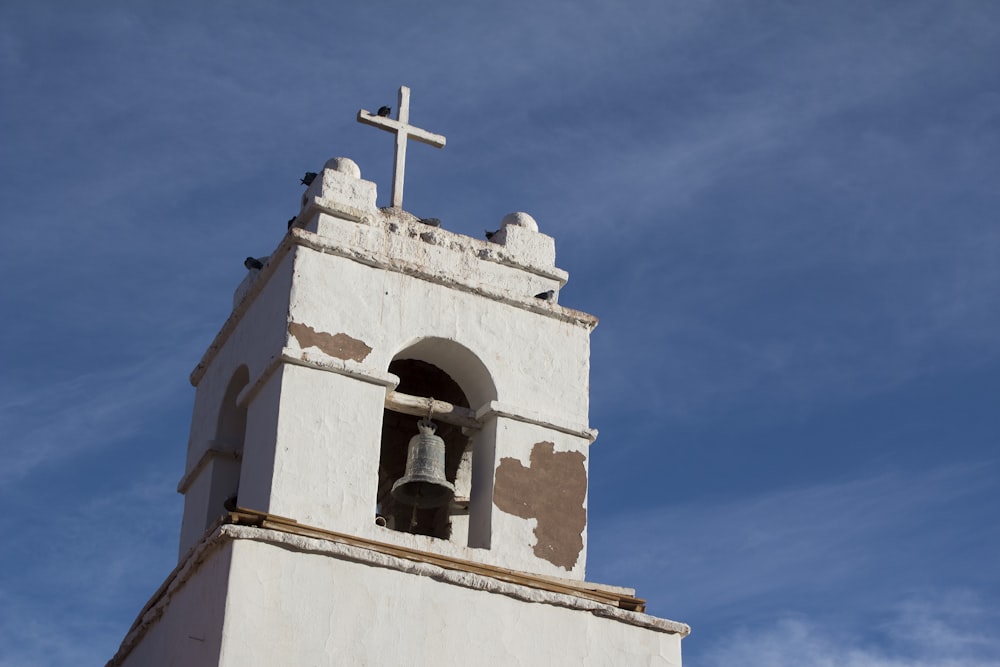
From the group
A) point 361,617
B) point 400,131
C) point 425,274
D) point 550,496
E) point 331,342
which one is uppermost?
point 400,131

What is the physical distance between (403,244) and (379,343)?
2.73ft

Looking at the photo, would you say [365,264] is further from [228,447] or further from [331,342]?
[228,447]

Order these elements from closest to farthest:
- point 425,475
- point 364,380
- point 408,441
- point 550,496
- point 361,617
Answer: point 361,617, point 364,380, point 425,475, point 550,496, point 408,441

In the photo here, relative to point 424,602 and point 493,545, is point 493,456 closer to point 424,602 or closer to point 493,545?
point 493,545

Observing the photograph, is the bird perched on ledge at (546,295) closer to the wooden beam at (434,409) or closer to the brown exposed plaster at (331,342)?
the wooden beam at (434,409)

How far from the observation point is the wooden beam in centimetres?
1228

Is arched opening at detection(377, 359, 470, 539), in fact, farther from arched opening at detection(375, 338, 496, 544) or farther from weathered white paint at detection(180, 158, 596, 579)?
weathered white paint at detection(180, 158, 596, 579)

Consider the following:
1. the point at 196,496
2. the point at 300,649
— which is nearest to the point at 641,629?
the point at 300,649

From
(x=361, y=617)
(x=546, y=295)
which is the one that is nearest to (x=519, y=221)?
(x=546, y=295)

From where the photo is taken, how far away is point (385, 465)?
13414 mm

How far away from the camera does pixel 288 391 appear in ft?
38.3

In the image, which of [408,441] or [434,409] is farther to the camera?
[408,441]

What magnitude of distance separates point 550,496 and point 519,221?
2215 millimetres

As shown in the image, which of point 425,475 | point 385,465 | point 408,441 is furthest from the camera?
point 408,441
